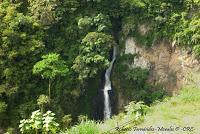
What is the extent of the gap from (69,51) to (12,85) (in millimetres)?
3967

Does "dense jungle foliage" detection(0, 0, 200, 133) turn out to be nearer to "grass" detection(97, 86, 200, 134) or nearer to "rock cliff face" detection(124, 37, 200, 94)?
"rock cliff face" detection(124, 37, 200, 94)

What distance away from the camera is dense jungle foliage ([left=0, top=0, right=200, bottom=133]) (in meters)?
21.8

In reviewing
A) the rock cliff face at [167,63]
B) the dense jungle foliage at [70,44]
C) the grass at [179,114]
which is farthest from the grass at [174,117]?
the rock cliff face at [167,63]

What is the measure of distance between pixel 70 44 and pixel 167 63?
5921 millimetres

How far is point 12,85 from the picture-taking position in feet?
71.8

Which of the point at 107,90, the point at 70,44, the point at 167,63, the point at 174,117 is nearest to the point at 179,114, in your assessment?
the point at 174,117

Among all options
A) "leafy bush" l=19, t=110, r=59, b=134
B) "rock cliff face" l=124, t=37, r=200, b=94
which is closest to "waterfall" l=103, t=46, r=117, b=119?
"rock cliff face" l=124, t=37, r=200, b=94

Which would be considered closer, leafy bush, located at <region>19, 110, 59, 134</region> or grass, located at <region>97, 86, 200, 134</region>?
leafy bush, located at <region>19, 110, 59, 134</region>

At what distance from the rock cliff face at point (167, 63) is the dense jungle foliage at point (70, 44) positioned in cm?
46

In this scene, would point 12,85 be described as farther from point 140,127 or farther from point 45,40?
point 140,127

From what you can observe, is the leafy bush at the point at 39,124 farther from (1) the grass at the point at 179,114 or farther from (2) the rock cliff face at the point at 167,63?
(2) the rock cliff face at the point at 167,63

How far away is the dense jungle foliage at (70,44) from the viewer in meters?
21.8

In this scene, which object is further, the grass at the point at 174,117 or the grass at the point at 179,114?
the grass at the point at 179,114

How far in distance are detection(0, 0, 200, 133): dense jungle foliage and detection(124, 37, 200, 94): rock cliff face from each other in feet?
1.52
